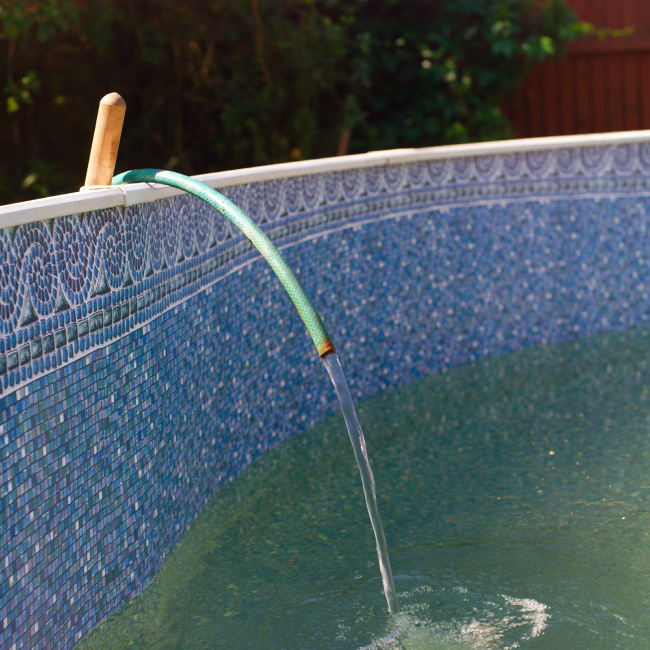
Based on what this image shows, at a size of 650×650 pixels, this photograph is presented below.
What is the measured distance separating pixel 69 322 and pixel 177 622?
0.74 m

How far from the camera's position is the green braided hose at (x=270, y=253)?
80.9 inches

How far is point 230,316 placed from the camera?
10.00ft

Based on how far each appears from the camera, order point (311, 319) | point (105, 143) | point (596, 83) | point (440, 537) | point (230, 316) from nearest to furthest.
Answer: point (311, 319)
point (105, 143)
point (440, 537)
point (230, 316)
point (596, 83)

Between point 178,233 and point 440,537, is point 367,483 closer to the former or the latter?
point 440,537

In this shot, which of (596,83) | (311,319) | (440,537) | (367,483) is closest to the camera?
Answer: (311,319)

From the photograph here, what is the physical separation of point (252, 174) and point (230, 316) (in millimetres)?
472

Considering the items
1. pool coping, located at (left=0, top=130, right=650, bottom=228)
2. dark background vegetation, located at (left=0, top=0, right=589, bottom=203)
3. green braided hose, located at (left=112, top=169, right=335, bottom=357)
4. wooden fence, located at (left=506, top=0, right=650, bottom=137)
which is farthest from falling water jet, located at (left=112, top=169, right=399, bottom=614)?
wooden fence, located at (left=506, top=0, right=650, bottom=137)

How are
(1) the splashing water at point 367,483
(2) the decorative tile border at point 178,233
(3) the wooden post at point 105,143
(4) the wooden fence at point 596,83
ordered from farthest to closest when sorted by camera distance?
(4) the wooden fence at point 596,83, (3) the wooden post at point 105,143, (1) the splashing water at point 367,483, (2) the decorative tile border at point 178,233

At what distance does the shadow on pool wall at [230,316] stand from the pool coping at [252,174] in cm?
3

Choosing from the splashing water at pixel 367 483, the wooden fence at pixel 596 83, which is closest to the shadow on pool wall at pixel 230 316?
the splashing water at pixel 367 483

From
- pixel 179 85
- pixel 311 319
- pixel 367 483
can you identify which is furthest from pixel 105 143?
pixel 179 85

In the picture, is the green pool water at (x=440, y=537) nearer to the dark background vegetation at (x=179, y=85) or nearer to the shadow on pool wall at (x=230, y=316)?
the shadow on pool wall at (x=230, y=316)

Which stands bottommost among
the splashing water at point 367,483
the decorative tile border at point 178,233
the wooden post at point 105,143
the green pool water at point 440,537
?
the green pool water at point 440,537

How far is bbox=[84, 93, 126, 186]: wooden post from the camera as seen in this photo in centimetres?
239
